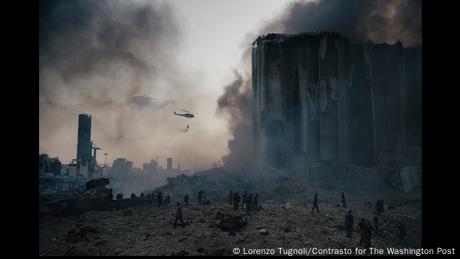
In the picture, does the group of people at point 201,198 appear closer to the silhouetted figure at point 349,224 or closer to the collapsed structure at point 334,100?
the silhouetted figure at point 349,224

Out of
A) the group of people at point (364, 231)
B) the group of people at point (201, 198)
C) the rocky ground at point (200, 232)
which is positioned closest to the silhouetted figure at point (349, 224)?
the group of people at point (364, 231)

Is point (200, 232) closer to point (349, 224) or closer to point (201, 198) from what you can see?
point (349, 224)

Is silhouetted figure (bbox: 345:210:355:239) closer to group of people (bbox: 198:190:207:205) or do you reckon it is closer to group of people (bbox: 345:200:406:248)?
group of people (bbox: 345:200:406:248)
